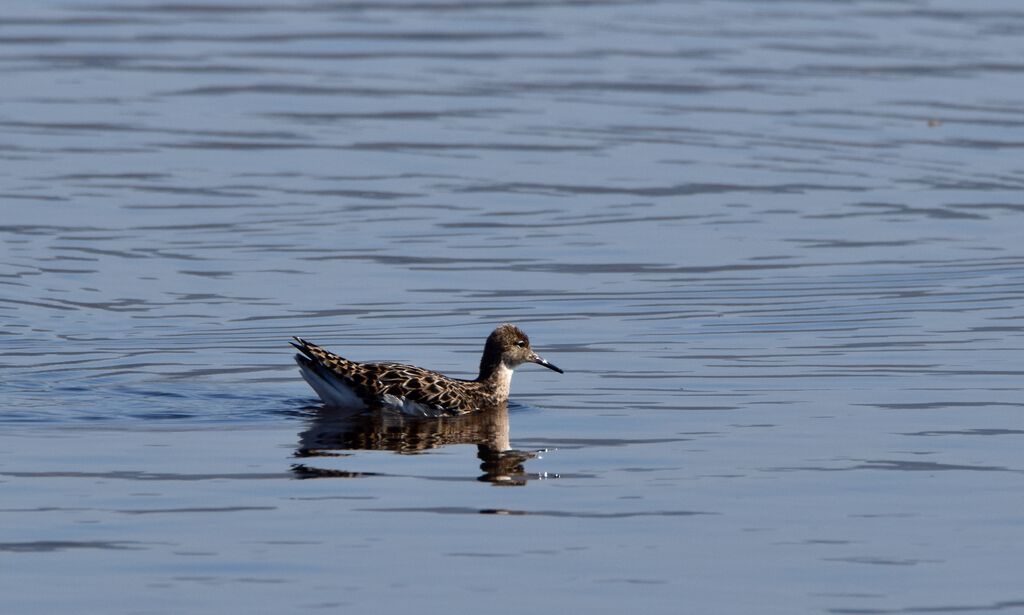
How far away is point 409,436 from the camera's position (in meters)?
14.3

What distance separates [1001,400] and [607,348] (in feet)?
11.6

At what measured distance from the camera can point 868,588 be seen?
1004cm

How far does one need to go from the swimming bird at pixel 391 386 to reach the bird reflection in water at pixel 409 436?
0.07 meters

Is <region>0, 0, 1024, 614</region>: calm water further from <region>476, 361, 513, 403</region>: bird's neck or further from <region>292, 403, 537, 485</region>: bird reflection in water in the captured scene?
<region>476, 361, 513, 403</region>: bird's neck

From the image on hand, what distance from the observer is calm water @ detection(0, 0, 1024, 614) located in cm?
1061

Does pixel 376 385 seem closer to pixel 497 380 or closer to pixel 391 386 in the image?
pixel 391 386

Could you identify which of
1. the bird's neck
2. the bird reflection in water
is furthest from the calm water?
the bird's neck

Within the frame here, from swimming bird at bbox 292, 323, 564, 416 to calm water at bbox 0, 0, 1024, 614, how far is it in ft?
0.79

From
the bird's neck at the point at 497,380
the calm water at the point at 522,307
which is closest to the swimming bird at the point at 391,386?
the bird's neck at the point at 497,380

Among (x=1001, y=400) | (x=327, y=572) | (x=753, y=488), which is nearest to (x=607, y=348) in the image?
(x=1001, y=400)

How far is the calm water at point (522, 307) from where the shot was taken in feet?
34.8

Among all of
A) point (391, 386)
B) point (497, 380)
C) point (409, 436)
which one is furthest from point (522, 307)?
point (409, 436)

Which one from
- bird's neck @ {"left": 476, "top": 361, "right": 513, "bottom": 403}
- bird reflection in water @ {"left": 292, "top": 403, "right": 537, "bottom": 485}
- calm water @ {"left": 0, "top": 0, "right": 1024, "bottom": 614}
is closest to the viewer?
calm water @ {"left": 0, "top": 0, "right": 1024, "bottom": 614}

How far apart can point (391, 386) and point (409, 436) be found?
33.0 inches
